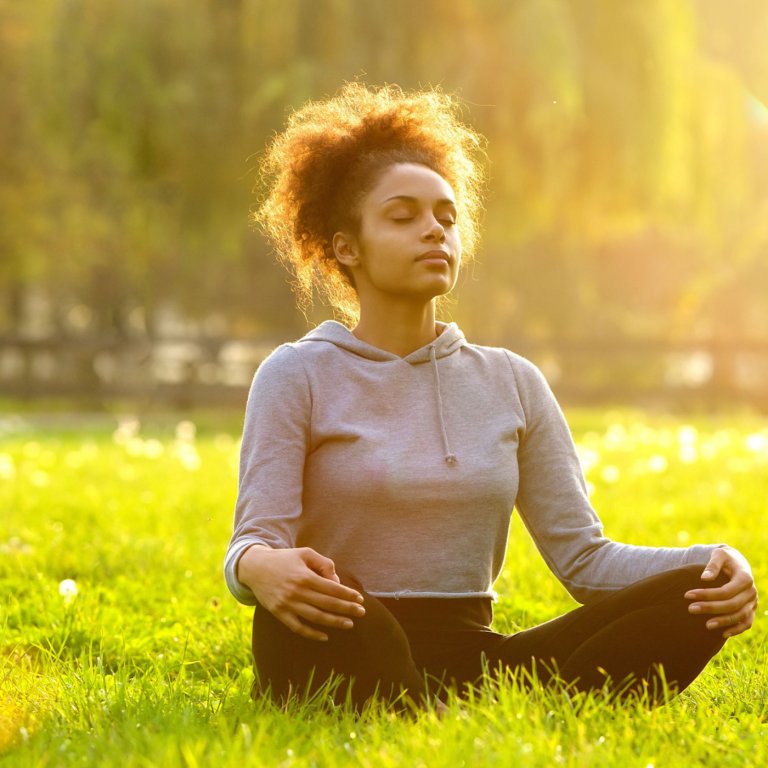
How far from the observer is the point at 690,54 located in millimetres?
15922

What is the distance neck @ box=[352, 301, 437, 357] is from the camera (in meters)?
3.08

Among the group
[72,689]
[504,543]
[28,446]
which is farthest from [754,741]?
[28,446]

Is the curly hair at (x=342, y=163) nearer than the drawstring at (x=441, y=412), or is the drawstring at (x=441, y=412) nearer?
the drawstring at (x=441, y=412)

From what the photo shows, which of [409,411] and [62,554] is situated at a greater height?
[409,411]

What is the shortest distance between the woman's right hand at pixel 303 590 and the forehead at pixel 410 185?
2.97ft

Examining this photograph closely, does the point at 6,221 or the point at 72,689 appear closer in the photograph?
the point at 72,689

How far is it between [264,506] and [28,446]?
8174mm

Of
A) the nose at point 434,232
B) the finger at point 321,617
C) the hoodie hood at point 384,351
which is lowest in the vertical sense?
the finger at point 321,617

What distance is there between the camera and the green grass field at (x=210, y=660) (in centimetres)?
239

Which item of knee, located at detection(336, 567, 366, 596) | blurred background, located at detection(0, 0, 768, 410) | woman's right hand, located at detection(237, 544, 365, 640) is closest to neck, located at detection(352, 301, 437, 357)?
knee, located at detection(336, 567, 366, 596)

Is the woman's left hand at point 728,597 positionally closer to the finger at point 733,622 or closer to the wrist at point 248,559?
the finger at point 733,622

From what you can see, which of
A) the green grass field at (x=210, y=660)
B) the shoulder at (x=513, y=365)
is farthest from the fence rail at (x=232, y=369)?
the shoulder at (x=513, y=365)

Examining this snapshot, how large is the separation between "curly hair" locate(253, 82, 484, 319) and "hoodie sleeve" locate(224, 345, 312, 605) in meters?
0.40

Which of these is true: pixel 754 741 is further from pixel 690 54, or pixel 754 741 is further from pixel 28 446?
pixel 690 54
